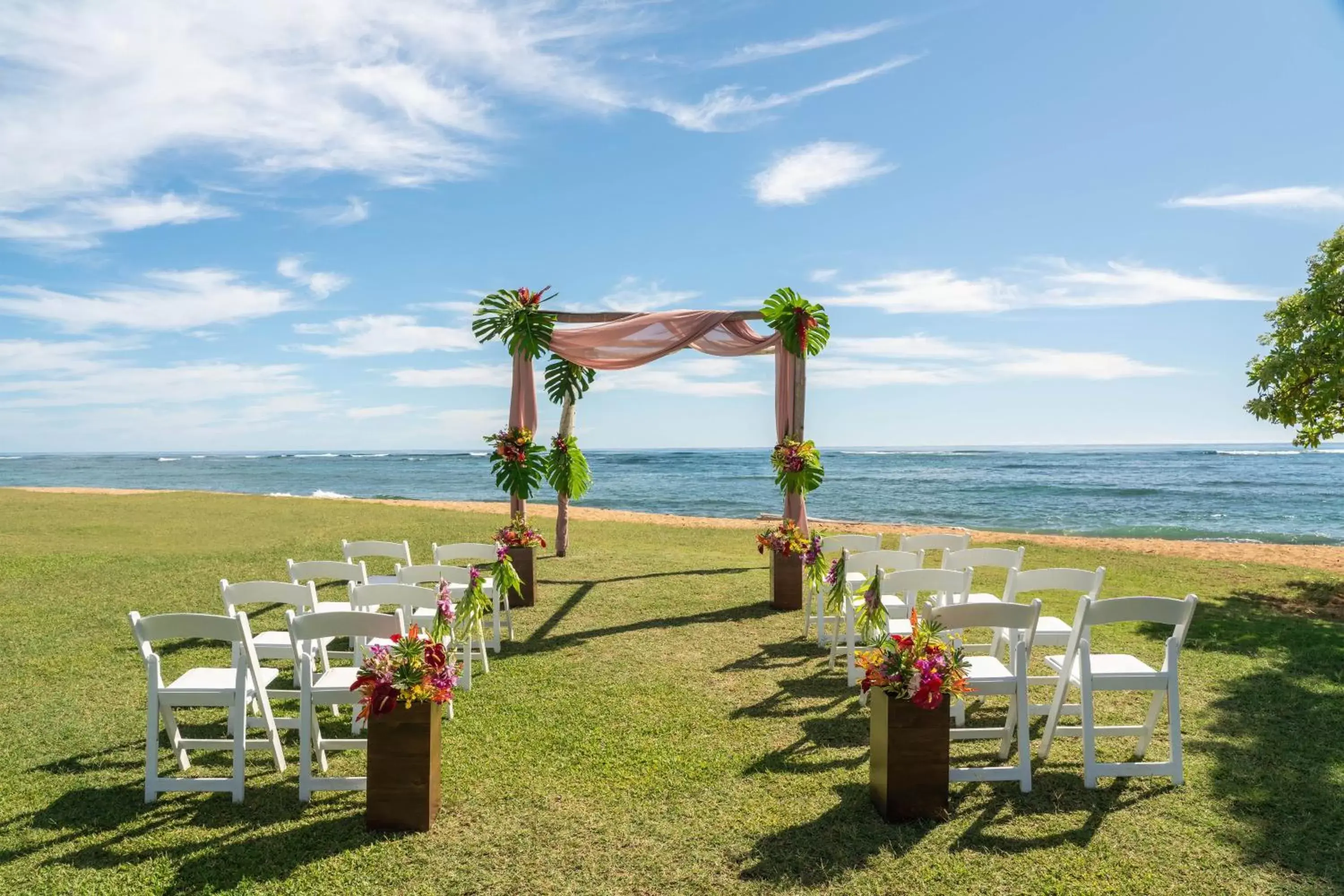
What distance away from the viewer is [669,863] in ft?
11.0

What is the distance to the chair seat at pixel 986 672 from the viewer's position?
13.9ft

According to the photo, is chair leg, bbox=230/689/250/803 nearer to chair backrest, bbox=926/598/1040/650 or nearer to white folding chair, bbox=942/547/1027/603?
chair backrest, bbox=926/598/1040/650

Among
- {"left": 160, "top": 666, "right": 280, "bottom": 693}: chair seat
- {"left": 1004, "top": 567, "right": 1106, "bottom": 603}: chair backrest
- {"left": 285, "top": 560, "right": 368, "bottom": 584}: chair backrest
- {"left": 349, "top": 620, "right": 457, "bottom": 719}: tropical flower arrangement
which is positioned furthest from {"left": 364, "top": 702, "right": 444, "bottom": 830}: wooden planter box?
{"left": 1004, "top": 567, "right": 1106, "bottom": 603}: chair backrest

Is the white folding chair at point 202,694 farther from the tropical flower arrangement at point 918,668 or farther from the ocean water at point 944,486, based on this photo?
the ocean water at point 944,486

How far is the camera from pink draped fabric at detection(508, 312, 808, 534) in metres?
9.38

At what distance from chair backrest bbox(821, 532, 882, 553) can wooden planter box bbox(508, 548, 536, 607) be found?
3330mm

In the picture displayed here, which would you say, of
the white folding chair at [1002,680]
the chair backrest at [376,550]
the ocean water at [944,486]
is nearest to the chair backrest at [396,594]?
the chair backrest at [376,550]

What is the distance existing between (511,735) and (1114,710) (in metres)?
3.95

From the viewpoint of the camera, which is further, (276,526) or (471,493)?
(471,493)

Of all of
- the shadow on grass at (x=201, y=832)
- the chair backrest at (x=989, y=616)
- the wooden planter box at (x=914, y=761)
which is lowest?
the shadow on grass at (x=201, y=832)

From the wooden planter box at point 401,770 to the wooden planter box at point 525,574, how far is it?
511cm

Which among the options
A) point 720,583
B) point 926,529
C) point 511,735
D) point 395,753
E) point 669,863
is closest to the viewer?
point 669,863

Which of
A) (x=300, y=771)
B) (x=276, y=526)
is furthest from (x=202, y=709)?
(x=276, y=526)

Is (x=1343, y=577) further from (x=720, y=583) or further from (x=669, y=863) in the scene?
(x=669, y=863)
